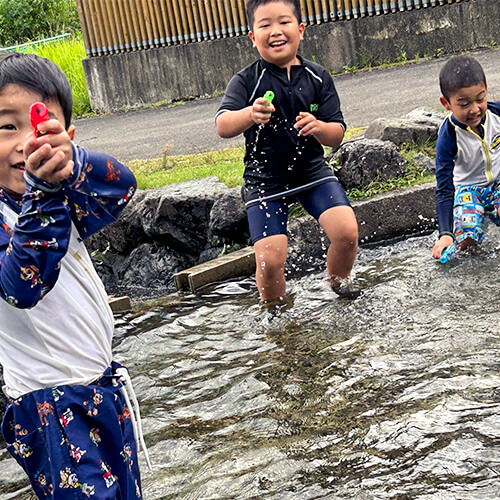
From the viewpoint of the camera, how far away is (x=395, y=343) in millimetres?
3789

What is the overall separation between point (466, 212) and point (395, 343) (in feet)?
5.15

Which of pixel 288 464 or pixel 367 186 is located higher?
pixel 367 186

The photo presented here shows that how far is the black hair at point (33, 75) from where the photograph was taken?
1.98m

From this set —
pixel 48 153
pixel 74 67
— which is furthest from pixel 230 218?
pixel 74 67

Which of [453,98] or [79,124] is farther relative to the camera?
[79,124]

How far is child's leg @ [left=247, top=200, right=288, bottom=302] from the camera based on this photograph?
447 centimetres

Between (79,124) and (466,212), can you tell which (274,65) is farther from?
(79,124)

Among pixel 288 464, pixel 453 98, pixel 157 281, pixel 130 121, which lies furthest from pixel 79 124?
pixel 288 464

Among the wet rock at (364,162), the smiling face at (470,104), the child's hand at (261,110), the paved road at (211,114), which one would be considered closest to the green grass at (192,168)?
the paved road at (211,114)

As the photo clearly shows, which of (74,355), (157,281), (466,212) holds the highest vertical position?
(74,355)

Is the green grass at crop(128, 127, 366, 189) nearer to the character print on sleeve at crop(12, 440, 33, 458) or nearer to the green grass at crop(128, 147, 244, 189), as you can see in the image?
the green grass at crop(128, 147, 244, 189)

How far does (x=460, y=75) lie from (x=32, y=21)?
1959 cm

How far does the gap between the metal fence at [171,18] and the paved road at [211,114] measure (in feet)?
3.20

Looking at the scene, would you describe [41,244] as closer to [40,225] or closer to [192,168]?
[40,225]
